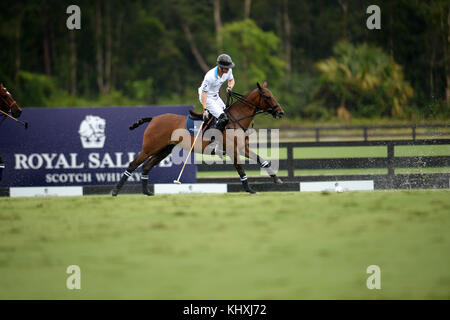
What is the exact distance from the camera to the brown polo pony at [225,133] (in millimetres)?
11469

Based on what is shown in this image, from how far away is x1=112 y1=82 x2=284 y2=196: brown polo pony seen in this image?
1147 centimetres

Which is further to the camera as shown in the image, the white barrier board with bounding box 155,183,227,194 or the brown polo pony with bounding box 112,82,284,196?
the white barrier board with bounding box 155,183,227,194

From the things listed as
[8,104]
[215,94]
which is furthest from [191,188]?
[8,104]

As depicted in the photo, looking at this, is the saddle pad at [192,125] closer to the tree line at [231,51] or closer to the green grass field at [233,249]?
the green grass field at [233,249]

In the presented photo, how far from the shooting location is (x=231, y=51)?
3753 centimetres

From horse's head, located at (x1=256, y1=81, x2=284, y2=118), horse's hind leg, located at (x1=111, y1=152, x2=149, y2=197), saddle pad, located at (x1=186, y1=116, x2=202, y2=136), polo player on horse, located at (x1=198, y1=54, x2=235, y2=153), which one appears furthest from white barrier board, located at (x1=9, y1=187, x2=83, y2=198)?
→ horse's head, located at (x1=256, y1=81, x2=284, y2=118)

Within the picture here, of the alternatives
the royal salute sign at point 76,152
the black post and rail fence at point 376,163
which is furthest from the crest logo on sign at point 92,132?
the black post and rail fence at point 376,163

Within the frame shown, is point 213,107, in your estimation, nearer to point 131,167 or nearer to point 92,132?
point 131,167

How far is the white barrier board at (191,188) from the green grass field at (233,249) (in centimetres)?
241

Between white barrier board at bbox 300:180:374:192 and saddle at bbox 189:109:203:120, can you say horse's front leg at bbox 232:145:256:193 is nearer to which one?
saddle at bbox 189:109:203:120

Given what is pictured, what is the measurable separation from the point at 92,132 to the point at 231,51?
25.1 meters

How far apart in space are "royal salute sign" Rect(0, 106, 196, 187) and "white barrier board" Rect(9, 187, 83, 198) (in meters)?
0.27
